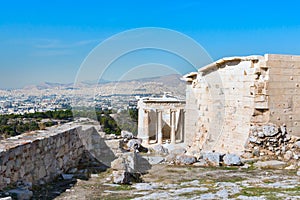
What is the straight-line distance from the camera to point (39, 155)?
628 cm

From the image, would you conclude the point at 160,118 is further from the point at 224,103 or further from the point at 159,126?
the point at 224,103

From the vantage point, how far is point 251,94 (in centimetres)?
1047

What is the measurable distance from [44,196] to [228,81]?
24.3ft

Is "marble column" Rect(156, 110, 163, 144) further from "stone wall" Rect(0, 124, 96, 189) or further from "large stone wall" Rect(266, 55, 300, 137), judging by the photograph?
"stone wall" Rect(0, 124, 96, 189)

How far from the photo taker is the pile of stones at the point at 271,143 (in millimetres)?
9883

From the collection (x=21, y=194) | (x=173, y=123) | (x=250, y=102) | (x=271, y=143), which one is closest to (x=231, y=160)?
(x=271, y=143)

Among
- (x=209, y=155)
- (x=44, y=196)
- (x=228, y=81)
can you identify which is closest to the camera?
(x=44, y=196)

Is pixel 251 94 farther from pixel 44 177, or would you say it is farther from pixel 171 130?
pixel 171 130

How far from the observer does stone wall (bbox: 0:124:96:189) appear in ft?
17.5

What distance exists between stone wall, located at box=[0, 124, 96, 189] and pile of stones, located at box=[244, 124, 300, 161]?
4805 millimetres

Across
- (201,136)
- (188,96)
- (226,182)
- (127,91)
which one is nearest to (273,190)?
(226,182)

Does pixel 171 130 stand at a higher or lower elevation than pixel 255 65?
lower

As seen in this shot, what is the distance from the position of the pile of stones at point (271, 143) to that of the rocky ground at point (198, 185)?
1771 millimetres

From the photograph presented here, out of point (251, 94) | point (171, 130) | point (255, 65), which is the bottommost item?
point (171, 130)
